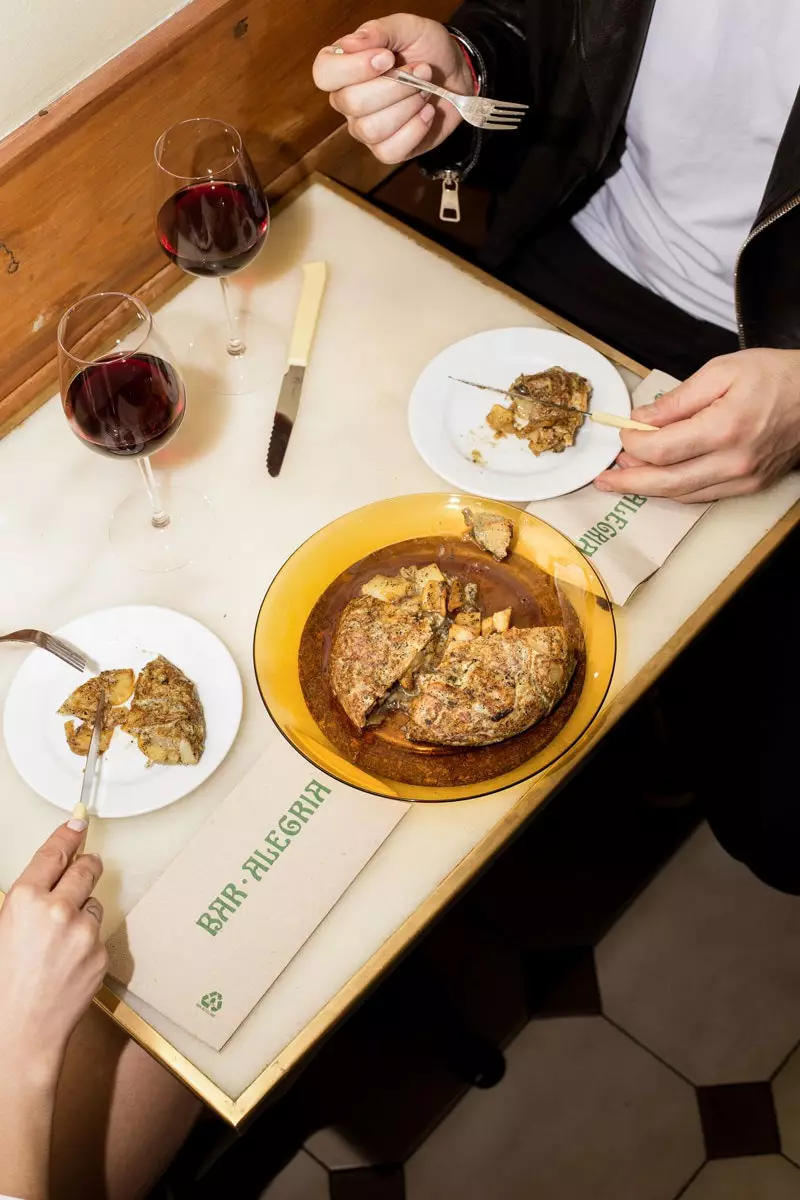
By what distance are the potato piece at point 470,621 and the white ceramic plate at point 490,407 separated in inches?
7.2

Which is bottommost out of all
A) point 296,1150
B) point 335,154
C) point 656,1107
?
point 656,1107

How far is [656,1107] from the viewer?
188 cm

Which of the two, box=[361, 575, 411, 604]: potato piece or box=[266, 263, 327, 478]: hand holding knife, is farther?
box=[266, 263, 327, 478]: hand holding knife

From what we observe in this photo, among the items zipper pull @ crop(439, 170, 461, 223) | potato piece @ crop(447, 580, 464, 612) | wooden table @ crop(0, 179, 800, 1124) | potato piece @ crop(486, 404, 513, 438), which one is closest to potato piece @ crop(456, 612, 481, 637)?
potato piece @ crop(447, 580, 464, 612)

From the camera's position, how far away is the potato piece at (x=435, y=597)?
4.02ft

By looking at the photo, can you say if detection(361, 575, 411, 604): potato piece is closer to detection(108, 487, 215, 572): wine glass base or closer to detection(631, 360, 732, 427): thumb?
detection(108, 487, 215, 572): wine glass base

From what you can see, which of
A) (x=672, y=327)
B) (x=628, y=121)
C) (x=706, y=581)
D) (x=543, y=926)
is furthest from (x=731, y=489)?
(x=543, y=926)

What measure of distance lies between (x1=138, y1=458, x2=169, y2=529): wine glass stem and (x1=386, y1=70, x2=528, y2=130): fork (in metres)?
0.60

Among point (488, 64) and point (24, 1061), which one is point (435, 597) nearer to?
point (24, 1061)

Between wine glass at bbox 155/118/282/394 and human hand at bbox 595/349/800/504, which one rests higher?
wine glass at bbox 155/118/282/394

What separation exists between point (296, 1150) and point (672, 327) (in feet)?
5.10

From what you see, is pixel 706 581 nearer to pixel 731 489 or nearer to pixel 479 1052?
pixel 731 489

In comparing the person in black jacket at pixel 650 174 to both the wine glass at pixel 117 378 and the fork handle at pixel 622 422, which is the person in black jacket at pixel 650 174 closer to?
the fork handle at pixel 622 422

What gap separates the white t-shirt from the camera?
1.38 m
